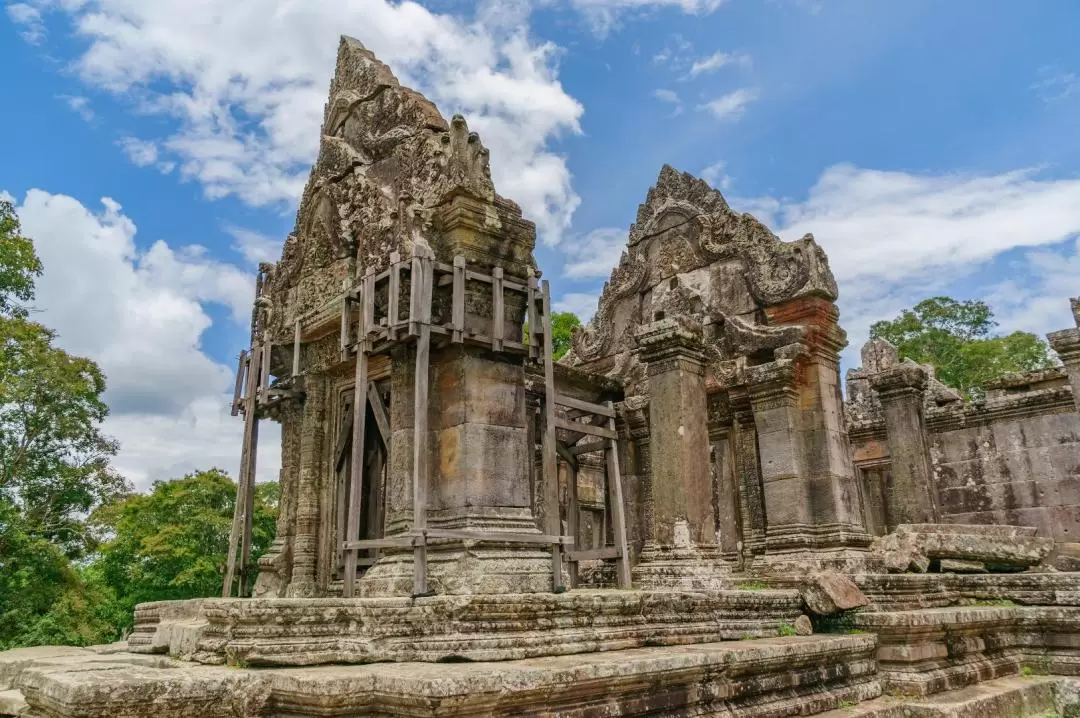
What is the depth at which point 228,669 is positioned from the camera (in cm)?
411

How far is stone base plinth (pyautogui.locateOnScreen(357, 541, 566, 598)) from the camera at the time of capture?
593 cm

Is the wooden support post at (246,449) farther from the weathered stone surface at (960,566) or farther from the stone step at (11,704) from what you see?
the weathered stone surface at (960,566)

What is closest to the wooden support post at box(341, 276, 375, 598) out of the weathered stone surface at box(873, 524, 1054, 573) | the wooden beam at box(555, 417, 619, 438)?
the wooden beam at box(555, 417, 619, 438)

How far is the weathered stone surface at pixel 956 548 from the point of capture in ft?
28.2

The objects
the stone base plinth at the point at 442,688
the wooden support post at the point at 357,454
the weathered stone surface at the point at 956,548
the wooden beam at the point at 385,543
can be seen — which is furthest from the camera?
the weathered stone surface at the point at 956,548

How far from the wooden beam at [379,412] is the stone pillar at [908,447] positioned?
861 cm

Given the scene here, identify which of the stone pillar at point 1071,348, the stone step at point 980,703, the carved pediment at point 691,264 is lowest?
the stone step at point 980,703

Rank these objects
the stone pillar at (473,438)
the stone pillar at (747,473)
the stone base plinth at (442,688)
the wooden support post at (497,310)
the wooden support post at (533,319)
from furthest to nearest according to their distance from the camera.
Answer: the stone pillar at (747,473), the wooden support post at (533,319), the wooden support post at (497,310), the stone pillar at (473,438), the stone base plinth at (442,688)

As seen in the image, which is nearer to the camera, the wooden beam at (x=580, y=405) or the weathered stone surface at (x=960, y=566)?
the wooden beam at (x=580, y=405)

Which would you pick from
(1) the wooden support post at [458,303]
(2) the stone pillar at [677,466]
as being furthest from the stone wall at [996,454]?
(1) the wooden support post at [458,303]

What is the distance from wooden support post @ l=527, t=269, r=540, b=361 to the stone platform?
2.38 metres

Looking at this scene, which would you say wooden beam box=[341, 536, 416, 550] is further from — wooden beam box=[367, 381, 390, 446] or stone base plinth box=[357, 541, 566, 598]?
wooden beam box=[367, 381, 390, 446]

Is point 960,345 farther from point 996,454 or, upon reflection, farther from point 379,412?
point 379,412

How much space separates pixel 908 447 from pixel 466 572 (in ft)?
29.8
